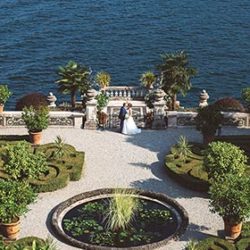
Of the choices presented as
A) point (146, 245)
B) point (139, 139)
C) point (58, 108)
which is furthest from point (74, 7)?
point (146, 245)

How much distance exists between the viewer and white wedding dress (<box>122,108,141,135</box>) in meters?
39.6

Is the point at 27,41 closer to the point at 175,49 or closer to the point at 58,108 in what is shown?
the point at 175,49

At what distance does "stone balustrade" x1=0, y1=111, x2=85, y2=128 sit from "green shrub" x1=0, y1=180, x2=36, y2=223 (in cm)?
1226

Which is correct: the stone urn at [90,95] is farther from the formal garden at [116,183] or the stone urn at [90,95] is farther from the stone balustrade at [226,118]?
the stone balustrade at [226,118]

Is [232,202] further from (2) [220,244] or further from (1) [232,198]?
(2) [220,244]

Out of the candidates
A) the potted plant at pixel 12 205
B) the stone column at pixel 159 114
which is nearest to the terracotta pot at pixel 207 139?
the stone column at pixel 159 114

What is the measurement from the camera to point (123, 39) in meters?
73.4

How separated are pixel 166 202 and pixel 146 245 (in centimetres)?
412

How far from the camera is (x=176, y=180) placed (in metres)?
33.8

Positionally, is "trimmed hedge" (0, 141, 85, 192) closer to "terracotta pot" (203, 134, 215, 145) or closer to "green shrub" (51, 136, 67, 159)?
"green shrub" (51, 136, 67, 159)

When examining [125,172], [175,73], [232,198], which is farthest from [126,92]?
[232,198]

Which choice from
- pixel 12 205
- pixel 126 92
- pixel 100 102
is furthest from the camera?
pixel 126 92

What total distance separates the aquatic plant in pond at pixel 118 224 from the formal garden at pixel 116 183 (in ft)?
0.14

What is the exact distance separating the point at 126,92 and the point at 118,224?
804 inches
